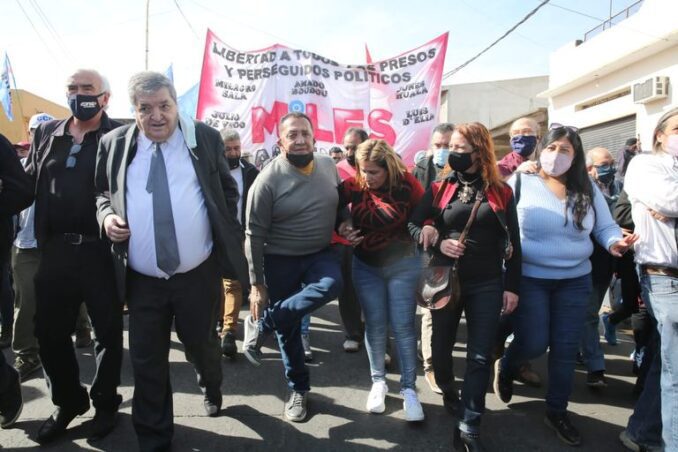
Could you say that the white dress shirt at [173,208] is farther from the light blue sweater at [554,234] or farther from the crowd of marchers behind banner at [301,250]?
the light blue sweater at [554,234]

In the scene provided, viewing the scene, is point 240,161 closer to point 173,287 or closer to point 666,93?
point 173,287

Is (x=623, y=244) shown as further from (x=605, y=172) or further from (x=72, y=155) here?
(x=72, y=155)

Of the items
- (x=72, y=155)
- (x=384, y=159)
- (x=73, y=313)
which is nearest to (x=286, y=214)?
(x=384, y=159)

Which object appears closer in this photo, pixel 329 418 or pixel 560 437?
pixel 560 437

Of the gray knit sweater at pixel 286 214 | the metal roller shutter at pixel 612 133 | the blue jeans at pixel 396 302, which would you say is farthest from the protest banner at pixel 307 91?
the metal roller shutter at pixel 612 133

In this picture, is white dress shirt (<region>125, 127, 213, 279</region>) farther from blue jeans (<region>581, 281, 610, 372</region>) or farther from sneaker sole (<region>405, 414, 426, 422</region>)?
blue jeans (<region>581, 281, 610, 372</region>)

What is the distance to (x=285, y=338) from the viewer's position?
10.2ft

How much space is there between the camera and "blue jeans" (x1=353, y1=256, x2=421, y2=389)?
3.10 metres

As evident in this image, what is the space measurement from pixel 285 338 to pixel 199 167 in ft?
4.09

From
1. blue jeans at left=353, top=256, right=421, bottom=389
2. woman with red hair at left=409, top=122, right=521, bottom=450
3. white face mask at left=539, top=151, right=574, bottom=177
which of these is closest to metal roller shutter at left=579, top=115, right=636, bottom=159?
white face mask at left=539, top=151, right=574, bottom=177

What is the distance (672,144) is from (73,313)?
3534 mm

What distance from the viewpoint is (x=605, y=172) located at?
4.08 meters

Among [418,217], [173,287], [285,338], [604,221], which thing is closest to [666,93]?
[604,221]

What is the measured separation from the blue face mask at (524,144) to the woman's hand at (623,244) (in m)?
1.37
